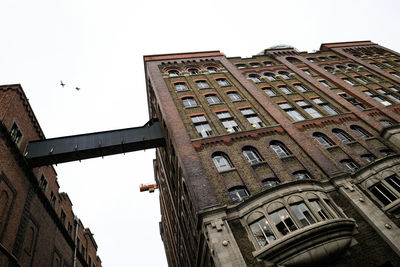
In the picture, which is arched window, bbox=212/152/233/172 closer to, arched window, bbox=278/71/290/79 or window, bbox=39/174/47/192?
window, bbox=39/174/47/192

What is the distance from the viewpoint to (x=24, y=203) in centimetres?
1599

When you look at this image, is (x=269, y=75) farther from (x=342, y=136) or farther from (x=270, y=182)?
(x=270, y=182)

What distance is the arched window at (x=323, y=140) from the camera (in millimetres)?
18269

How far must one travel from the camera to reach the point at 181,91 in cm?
2317

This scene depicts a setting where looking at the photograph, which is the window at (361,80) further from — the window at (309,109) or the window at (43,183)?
the window at (43,183)

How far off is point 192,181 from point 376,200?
11064mm

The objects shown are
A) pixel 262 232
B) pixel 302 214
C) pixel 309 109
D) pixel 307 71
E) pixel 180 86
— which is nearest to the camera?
pixel 262 232

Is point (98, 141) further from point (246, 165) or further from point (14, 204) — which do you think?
point (246, 165)

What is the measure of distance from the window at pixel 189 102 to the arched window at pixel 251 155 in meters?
7.03

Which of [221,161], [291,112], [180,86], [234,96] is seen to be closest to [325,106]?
[291,112]

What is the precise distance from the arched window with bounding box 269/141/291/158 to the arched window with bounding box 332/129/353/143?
18.0 feet

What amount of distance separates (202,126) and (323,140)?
395 inches

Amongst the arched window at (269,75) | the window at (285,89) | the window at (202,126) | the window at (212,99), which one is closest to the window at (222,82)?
the window at (212,99)

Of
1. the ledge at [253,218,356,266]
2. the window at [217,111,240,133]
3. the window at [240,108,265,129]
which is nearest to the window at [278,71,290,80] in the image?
the window at [240,108,265,129]
